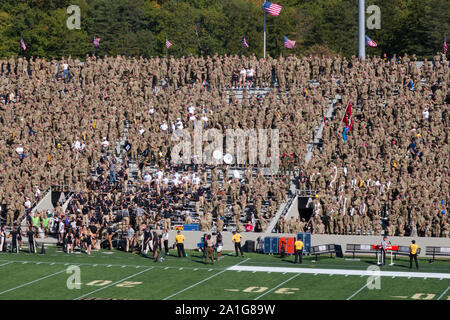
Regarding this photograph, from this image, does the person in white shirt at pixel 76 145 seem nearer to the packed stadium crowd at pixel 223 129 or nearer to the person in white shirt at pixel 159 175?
the packed stadium crowd at pixel 223 129

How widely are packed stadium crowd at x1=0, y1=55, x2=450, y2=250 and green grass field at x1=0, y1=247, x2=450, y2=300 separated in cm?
311

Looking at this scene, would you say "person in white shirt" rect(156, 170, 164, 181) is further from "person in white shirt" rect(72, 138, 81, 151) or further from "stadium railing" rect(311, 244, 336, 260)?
"stadium railing" rect(311, 244, 336, 260)

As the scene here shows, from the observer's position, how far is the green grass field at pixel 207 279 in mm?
29297

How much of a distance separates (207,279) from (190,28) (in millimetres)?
65114

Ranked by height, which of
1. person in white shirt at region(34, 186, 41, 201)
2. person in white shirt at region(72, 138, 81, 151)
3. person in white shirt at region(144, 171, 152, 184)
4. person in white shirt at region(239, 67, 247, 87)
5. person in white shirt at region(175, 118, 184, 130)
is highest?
person in white shirt at region(239, 67, 247, 87)

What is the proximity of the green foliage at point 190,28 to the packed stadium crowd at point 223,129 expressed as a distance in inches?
1252

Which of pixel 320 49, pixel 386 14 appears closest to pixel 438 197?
pixel 320 49

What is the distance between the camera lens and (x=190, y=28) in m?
94.4

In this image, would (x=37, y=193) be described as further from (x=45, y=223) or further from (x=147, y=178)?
(x=147, y=178)

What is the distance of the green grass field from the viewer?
2930cm

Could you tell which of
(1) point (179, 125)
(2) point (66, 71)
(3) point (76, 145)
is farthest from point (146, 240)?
(2) point (66, 71)

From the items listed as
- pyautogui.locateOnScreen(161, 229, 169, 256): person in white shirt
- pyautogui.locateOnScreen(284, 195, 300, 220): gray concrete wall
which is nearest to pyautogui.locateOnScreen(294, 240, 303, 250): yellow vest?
pyautogui.locateOnScreen(284, 195, 300, 220): gray concrete wall

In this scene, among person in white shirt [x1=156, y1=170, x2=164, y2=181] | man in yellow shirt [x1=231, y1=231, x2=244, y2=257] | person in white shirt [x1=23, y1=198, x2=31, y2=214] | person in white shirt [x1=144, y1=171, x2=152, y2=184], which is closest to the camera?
man in yellow shirt [x1=231, y1=231, x2=244, y2=257]

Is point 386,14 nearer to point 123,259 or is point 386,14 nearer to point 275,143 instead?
point 275,143
